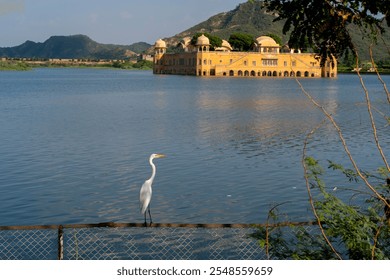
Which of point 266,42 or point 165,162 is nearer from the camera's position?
point 165,162

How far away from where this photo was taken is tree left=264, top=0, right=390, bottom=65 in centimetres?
520

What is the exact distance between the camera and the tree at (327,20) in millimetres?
5203

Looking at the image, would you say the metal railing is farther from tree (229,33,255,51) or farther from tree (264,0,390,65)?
tree (229,33,255,51)

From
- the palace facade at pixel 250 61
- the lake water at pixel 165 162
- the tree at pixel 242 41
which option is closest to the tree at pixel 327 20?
the lake water at pixel 165 162

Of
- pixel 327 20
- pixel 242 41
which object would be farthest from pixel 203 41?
pixel 327 20

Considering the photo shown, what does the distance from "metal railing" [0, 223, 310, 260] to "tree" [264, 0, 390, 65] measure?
5316mm

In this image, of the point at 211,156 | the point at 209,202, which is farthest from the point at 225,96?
the point at 209,202

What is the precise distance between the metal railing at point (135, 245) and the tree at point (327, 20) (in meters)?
5.32

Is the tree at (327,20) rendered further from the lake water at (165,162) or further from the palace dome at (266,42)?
the palace dome at (266,42)

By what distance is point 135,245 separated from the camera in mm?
11266

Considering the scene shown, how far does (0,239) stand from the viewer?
11.7 m

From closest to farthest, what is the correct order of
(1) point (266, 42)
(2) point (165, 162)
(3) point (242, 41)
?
(2) point (165, 162) < (1) point (266, 42) < (3) point (242, 41)

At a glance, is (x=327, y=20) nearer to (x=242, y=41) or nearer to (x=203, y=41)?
(x=203, y=41)

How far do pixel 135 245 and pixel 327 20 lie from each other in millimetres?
7105
